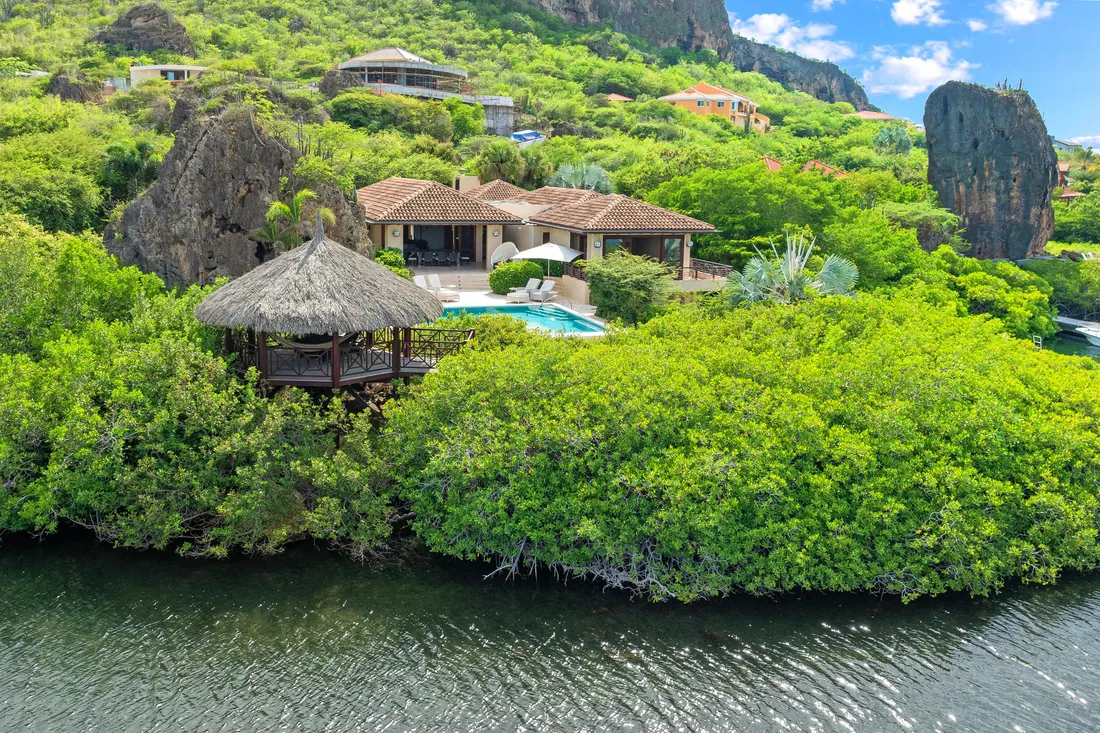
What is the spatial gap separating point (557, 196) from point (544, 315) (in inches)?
387

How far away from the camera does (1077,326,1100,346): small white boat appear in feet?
121

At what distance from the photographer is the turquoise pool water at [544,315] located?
25.9 metres

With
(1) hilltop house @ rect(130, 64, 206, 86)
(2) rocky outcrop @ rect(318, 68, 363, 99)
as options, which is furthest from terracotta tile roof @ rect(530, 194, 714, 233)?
(1) hilltop house @ rect(130, 64, 206, 86)

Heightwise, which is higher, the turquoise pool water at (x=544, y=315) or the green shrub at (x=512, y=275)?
the green shrub at (x=512, y=275)

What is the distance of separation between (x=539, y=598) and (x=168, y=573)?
6.33m

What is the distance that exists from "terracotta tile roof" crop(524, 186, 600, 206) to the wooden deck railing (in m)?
15.3

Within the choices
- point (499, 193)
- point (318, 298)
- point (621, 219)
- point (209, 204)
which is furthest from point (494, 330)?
point (499, 193)

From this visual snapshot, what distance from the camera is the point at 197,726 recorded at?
432 inches

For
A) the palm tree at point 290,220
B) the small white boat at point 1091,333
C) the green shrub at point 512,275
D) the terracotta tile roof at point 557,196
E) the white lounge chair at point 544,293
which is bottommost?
the small white boat at point 1091,333

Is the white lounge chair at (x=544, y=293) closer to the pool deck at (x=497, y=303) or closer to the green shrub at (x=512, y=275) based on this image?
the pool deck at (x=497, y=303)

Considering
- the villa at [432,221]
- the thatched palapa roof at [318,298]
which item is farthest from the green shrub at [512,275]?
the thatched palapa roof at [318,298]

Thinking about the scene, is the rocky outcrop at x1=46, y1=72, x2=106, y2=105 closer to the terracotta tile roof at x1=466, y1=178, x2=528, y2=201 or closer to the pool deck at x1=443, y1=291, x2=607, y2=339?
the terracotta tile roof at x1=466, y1=178, x2=528, y2=201

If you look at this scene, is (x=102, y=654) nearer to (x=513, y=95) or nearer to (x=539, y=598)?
(x=539, y=598)

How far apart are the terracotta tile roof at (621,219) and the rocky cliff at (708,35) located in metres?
85.5
